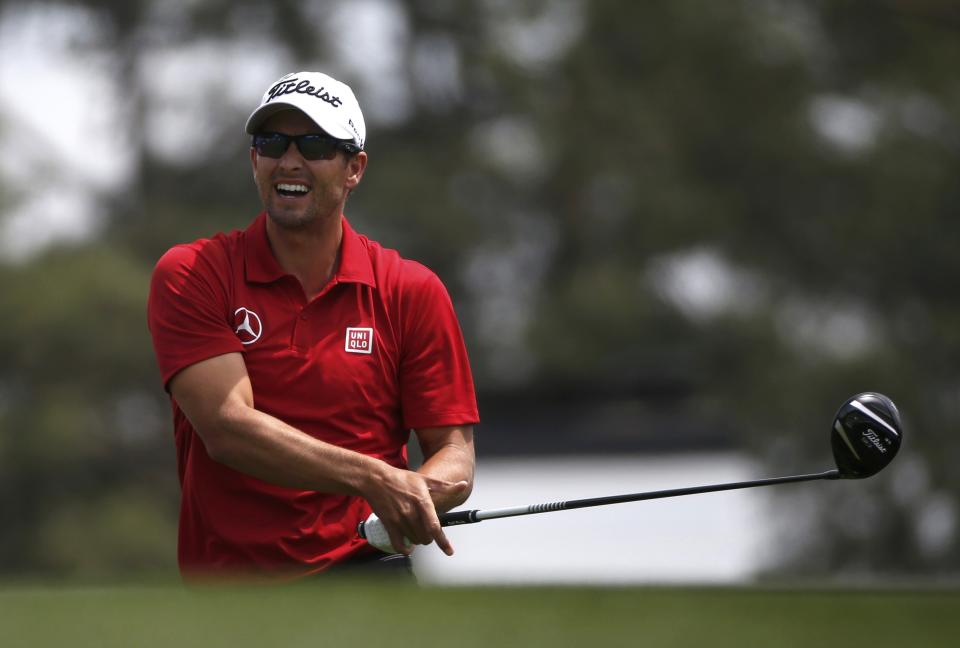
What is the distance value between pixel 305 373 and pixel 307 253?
1.44ft

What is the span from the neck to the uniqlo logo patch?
0.18 meters

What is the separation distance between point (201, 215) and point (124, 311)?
207 cm

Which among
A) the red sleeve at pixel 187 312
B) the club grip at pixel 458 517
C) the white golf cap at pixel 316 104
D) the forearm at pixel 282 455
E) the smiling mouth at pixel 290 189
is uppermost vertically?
the white golf cap at pixel 316 104

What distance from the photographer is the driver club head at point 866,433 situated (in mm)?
5504

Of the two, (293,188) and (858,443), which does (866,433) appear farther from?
(293,188)

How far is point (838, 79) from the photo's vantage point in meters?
25.3

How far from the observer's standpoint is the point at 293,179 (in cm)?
555

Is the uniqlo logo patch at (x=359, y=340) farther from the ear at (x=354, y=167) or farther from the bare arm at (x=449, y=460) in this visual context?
the ear at (x=354, y=167)

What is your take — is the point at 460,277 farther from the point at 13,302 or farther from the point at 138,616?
the point at 138,616

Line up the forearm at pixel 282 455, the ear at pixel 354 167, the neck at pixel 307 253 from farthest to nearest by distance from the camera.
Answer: the ear at pixel 354 167 → the neck at pixel 307 253 → the forearm at pixel 282 455

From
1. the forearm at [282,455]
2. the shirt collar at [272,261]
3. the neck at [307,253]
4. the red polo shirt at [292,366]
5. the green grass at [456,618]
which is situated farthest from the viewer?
the neck at [307,253]

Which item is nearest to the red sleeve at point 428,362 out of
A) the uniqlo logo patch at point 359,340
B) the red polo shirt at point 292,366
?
the red polo shirt at point 292,366

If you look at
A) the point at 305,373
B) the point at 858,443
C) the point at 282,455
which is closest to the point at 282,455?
the point at 282,455

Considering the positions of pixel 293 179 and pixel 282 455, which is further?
pixel 293 179
